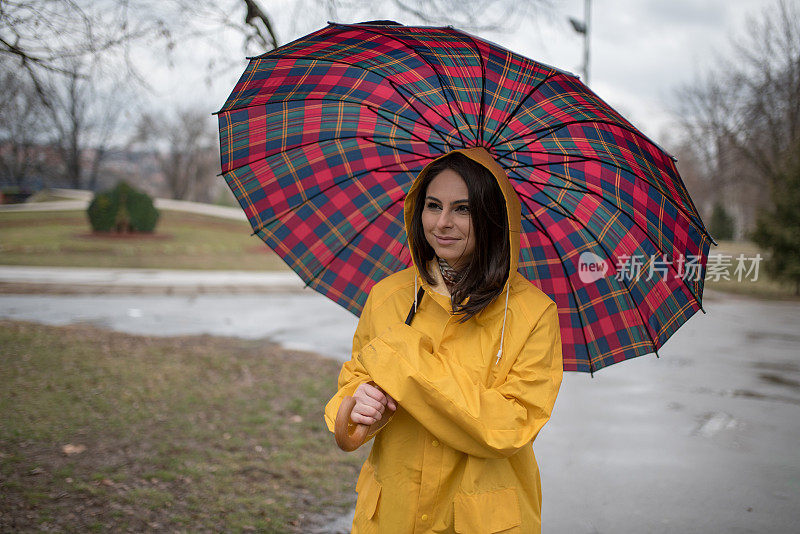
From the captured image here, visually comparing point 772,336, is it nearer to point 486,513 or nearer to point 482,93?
point 482,93

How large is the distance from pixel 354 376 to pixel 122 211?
27464 millimetres

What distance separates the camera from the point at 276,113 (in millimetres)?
2576

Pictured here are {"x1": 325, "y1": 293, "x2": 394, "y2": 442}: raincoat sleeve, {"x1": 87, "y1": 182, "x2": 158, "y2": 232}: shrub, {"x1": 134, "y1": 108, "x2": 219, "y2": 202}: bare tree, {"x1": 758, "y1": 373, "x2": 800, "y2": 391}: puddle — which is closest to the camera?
{"x1": 325, "y1": 293, "x2": 394, "y2": 442}: raincoat sleeve

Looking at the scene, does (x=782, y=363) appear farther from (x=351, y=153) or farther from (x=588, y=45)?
(x=588, y=45)

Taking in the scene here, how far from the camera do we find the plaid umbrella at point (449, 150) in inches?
83.5

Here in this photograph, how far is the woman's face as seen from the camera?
203 centimetres

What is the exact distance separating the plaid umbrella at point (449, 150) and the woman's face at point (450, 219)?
1.01 ft

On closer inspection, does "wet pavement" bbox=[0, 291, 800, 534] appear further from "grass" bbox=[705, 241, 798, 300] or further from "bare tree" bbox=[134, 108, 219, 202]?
"bare tree" bbox=[134, 108, 219, 202]

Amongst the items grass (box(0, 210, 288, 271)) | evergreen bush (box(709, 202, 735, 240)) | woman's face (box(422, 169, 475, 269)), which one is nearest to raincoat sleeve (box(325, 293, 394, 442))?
woman's face (box(422, 169, 475, 269))

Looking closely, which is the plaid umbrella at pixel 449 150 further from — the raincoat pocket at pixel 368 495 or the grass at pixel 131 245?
the grass at pixel 131 245

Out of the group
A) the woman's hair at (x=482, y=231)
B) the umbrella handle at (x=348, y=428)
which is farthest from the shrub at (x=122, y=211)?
the umbrella handle at (x=348, y=428)

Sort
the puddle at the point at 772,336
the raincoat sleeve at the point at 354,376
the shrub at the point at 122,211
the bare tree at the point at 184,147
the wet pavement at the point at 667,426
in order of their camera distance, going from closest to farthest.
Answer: the raincoat sleeve at the point at 354,376 < the wet pavement at the point at 667,426 < the puddle at the point at 772,336 < the shrub at the point at 122,211 < the bare tree at the point at 184,147

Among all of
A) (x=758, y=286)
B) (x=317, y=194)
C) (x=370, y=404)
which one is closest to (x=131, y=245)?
(x=758, y=286)

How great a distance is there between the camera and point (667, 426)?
6031 mm
